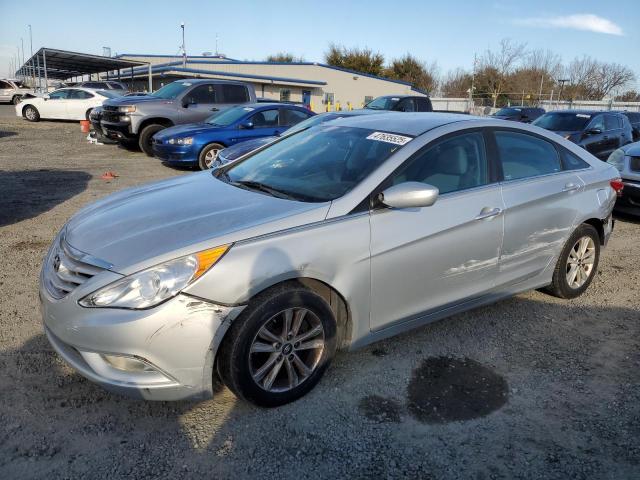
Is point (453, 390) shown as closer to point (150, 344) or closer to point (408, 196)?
point (408, 196)

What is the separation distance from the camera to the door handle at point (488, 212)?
11.9 ft

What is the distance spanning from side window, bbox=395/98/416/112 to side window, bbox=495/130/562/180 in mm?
10755

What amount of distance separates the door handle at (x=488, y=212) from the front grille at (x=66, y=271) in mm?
2408

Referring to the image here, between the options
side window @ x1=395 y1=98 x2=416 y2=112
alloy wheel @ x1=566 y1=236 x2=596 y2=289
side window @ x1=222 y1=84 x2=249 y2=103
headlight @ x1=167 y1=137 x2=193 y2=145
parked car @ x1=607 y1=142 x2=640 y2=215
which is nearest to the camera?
alloy wheel @ x1=566 y1=236 x2=596 y2=289

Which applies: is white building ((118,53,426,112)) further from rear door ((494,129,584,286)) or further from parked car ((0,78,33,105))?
rear door ((494,129,584,286))

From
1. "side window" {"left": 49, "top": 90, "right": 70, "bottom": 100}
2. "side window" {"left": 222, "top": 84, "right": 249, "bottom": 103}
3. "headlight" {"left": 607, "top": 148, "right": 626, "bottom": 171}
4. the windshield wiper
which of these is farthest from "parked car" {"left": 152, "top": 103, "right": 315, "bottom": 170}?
"side window" {"left": 49, "top": 90, "right": 70, "bottom": 100}

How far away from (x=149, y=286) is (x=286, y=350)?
32.9 inches

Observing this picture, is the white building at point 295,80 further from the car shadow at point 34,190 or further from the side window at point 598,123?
the side window at point 598,123

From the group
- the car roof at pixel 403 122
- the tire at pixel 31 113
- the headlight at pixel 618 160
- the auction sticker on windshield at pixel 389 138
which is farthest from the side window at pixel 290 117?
the tire at pixel 31 113

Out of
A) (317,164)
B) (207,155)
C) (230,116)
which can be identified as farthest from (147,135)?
(317,164)

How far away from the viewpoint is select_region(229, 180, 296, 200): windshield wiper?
3.36m

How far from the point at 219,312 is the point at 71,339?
759mm

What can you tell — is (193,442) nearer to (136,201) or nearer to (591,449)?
(136,201)

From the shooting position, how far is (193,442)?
8.92 feet
